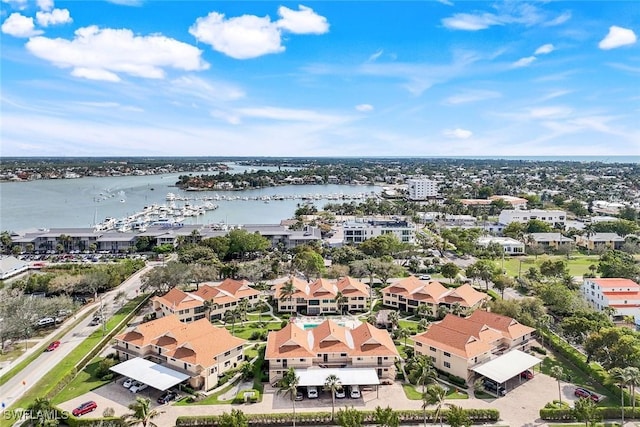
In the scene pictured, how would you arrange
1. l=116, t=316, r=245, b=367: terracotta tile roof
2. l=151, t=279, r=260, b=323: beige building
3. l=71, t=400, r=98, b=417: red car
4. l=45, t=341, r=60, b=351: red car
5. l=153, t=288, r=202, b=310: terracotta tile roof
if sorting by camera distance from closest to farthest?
l=71, t=400, r=98, b=417: red car
l=116, t=316, r=245, b=367: terracotta tile roof
l=45, t=341, r=60, b=351: red car
l=153, t=288, r=202, b=310: terracotta tile roof
l=151, t=279, r=260, b=323: beige building

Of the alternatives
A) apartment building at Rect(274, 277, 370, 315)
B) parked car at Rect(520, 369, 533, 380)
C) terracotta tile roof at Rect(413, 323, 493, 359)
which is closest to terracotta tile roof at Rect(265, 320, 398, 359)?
terracotta tile roof at Rect(413, 323, 493, 359)

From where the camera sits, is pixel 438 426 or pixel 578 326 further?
pixel 578 326

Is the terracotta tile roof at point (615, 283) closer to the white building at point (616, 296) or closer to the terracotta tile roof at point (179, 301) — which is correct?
the white building at point (616, 296)

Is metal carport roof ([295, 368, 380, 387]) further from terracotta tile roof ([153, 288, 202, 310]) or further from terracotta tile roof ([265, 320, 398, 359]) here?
terracotta tile roof ([153, 288, 202, 310])

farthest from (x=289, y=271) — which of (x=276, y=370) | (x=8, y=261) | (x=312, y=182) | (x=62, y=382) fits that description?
(x=312, y=182)

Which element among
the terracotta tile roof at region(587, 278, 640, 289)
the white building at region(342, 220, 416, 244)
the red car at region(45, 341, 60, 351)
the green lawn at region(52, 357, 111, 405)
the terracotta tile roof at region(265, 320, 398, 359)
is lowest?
the green lawn at region(52, 357, 111, 405)

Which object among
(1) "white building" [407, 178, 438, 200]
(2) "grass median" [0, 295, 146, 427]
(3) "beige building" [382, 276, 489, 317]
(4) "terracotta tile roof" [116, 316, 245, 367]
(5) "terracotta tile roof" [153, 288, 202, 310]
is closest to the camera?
(2) "grass median" [0, 295, 146, 427]

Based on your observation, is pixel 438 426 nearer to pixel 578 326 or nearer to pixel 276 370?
pixel 276 370
